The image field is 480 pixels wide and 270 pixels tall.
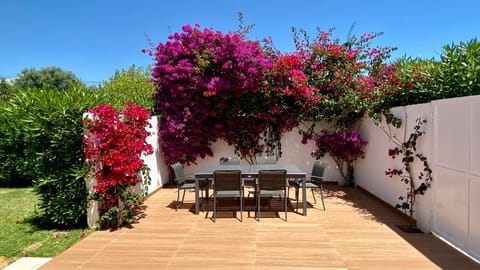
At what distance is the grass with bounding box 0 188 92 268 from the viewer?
12.9 ft

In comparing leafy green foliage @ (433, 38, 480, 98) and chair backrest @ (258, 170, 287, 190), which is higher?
leafy green foliage @ (433, 38, 480, 98)

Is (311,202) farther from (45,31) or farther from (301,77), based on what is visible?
(45,31)

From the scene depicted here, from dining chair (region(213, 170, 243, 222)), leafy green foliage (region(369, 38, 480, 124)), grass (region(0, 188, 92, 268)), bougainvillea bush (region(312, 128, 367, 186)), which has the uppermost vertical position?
leafy green foliage (region(369, 38, 480, 124))

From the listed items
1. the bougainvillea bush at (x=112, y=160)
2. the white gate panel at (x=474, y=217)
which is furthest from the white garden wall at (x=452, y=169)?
the bougainvillea bush at (x=112, y=160)

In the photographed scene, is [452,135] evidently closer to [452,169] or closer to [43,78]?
[452,169]

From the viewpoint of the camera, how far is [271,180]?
5207 mm

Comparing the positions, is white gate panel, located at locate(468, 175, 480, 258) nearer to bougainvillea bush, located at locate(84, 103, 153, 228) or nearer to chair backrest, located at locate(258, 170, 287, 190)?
chair backrest, located at locate(258, 170, 287, 190)

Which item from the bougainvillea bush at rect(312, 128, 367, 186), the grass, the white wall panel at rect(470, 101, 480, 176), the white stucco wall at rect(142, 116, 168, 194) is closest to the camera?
the white wall panel at rect(470, 101, 480, 176)

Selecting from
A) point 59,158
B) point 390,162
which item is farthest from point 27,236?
point 390,162

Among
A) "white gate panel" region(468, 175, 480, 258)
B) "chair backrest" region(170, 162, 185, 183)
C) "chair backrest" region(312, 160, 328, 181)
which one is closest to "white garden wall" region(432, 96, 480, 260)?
"white gate panel" region(468, 175, 480, 258)

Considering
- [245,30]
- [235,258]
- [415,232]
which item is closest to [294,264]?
[235,258]

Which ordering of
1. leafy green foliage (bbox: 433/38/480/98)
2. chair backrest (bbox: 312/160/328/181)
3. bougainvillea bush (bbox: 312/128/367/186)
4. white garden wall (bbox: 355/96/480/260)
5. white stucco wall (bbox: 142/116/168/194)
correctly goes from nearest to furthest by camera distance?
white garden wall (bbox: 355/96/480/260) → leafy green foliage (bbox: 433/38/480/98) → chair backrest (bbox: 312/160/328/181) → white stucco wall (bbox: 142/116/168/194) → bougainvillea bush (bbox: 312/128/367/186)

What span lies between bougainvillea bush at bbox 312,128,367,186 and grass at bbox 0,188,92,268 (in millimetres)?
5942

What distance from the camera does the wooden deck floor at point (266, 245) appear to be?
3508 millimetres
